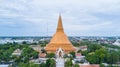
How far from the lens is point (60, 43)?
36.3 m

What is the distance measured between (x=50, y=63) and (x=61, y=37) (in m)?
12.4

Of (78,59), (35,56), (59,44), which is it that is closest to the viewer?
(78,59)

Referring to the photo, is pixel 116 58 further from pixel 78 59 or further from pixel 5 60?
pixel 5 60

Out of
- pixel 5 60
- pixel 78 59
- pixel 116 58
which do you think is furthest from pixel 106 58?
pixel 5 60

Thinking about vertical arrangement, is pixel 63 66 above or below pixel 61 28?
below

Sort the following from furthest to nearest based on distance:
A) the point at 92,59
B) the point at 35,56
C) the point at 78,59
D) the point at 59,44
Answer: the point at 59,44
the point at 35,56
the point at 78,59
the point at 92,59

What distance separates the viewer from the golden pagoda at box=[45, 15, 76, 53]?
3572cm

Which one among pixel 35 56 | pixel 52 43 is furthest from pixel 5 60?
pixel 52 43

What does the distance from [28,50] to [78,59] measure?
7.69m

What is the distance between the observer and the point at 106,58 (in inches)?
1153

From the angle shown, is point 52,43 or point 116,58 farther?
point 52,43

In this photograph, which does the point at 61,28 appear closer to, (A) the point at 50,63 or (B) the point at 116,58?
(B) the point at 116,58

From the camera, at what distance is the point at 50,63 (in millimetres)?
24750

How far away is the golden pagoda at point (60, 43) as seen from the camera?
35.7m
